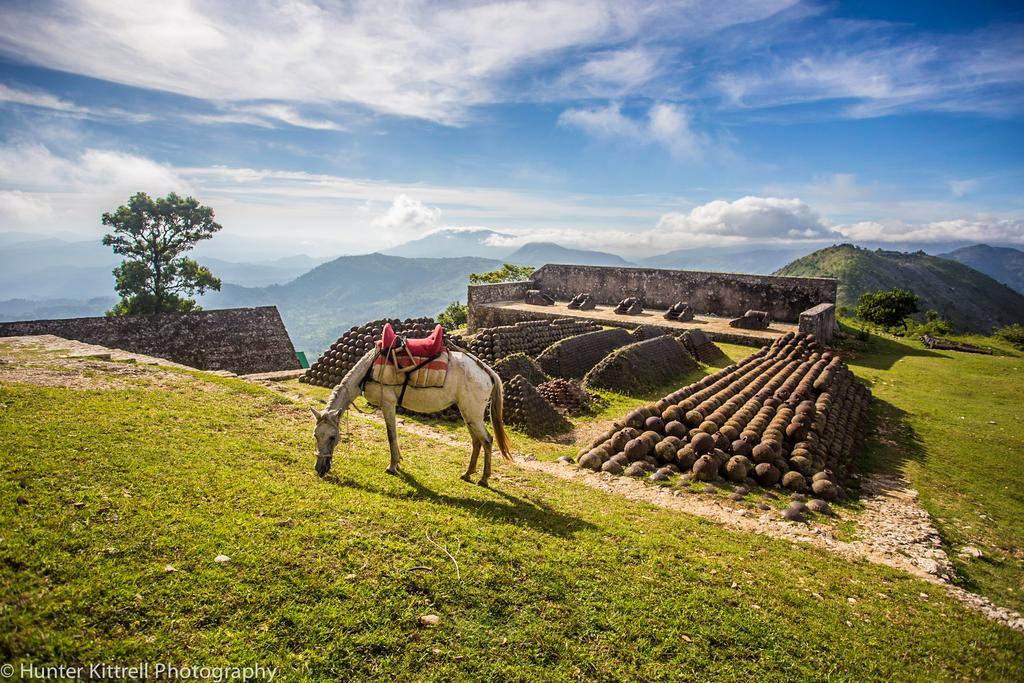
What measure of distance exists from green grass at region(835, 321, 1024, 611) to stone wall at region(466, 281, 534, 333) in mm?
15813

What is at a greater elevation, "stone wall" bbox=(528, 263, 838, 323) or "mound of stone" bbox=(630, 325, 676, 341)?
"stone wall" bbox=(528, 263, 838, 323)

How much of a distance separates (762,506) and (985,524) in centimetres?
322

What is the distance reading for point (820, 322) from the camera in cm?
2052

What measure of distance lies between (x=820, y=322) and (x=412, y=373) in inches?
785

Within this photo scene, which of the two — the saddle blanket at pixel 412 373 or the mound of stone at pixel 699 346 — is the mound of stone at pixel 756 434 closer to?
the saddle blanket at pixel 412 373

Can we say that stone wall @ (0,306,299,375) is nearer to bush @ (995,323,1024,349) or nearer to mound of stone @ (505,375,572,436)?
mound of stone @ (505,375,572,436)

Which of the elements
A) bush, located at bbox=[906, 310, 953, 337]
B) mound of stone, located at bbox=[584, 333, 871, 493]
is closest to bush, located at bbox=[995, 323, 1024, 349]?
bush, located at bbox=[906, 310, 953, 337]

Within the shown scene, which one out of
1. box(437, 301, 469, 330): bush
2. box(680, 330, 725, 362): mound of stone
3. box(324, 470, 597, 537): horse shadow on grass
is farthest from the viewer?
box(437, 301, 469, 330): bush

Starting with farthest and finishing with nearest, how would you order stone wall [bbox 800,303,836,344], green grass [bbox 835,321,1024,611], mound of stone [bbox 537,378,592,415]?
1. stone wall [bbox 800,303,836,344]
2. mound of stone [bbox 537,378,592,415]
3. green grass [bbox 835,321,1024,611]

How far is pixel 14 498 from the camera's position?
4.07 metres

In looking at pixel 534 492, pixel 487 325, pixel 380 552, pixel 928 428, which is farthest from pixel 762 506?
pixel 487 325

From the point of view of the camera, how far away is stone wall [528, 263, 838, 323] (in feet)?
81.3

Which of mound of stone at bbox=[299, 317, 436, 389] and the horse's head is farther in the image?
mound of stone at bbox=[299, 317, 436, 389]

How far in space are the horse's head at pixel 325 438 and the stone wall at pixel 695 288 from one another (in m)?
20.8
